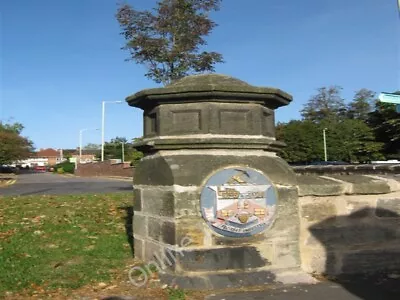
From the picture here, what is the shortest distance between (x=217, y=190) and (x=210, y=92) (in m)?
0.97

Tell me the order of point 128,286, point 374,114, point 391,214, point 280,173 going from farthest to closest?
point 374,114 → point 391,214 → point 280,173 → point 128,286

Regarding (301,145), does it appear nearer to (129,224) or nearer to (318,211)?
(129,224)

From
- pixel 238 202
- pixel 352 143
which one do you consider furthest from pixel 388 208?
pixel 352 143

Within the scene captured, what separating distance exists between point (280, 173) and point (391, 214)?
1.43 m

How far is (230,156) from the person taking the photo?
4758mm

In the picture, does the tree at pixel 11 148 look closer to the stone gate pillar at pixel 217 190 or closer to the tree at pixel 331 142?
the tree at pixel 331 142

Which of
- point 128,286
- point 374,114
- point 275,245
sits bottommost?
point 128,286

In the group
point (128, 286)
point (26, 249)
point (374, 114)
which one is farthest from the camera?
point (374, 114)

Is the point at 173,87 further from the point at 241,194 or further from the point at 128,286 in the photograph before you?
the point at 128,286

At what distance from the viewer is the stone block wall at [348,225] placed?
4980 mm

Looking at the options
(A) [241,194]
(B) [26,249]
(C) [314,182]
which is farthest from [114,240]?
(C) [314,182]

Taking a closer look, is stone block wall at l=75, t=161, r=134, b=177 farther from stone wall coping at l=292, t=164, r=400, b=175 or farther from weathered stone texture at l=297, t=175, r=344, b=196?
weathered stone texture at l=297, t=175, r=344, b=196

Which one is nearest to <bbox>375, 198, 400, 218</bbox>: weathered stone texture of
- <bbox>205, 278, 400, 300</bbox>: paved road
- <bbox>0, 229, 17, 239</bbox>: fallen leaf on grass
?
<bbox>205, 278, 400, 300</bbox>: paved road

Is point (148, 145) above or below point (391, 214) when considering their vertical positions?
above
